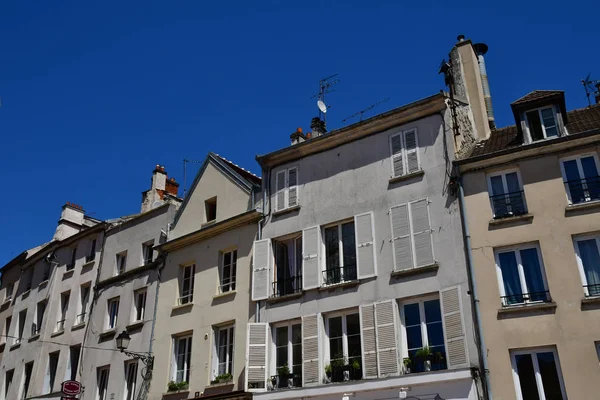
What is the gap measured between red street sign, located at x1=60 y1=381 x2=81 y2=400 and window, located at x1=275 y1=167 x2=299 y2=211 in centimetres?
953

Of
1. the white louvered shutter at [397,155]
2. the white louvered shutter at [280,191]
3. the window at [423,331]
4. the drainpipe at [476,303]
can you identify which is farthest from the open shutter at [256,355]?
the drainpipe at [476,303]

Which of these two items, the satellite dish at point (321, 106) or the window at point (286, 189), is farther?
the satellite dish at point (321, 106)

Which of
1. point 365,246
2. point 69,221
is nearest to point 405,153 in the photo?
point 365,246

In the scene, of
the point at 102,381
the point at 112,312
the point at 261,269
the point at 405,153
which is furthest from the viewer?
the point at 112,312

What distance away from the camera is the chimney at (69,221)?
2997 centimetres

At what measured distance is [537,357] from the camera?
13.6m

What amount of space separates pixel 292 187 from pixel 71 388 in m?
10.4

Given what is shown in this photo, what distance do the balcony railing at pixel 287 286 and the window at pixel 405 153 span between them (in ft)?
13.6

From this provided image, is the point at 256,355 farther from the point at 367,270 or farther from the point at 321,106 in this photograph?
the point at 321,106

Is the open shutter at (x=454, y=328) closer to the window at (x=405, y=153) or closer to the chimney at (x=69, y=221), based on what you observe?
the window at (x=405, y=153)

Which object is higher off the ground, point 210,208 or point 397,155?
point 210,208

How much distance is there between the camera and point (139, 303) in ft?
75.0

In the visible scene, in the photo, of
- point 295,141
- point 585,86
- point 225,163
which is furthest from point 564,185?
point 225,163

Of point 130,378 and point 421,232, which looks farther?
point 130,378
